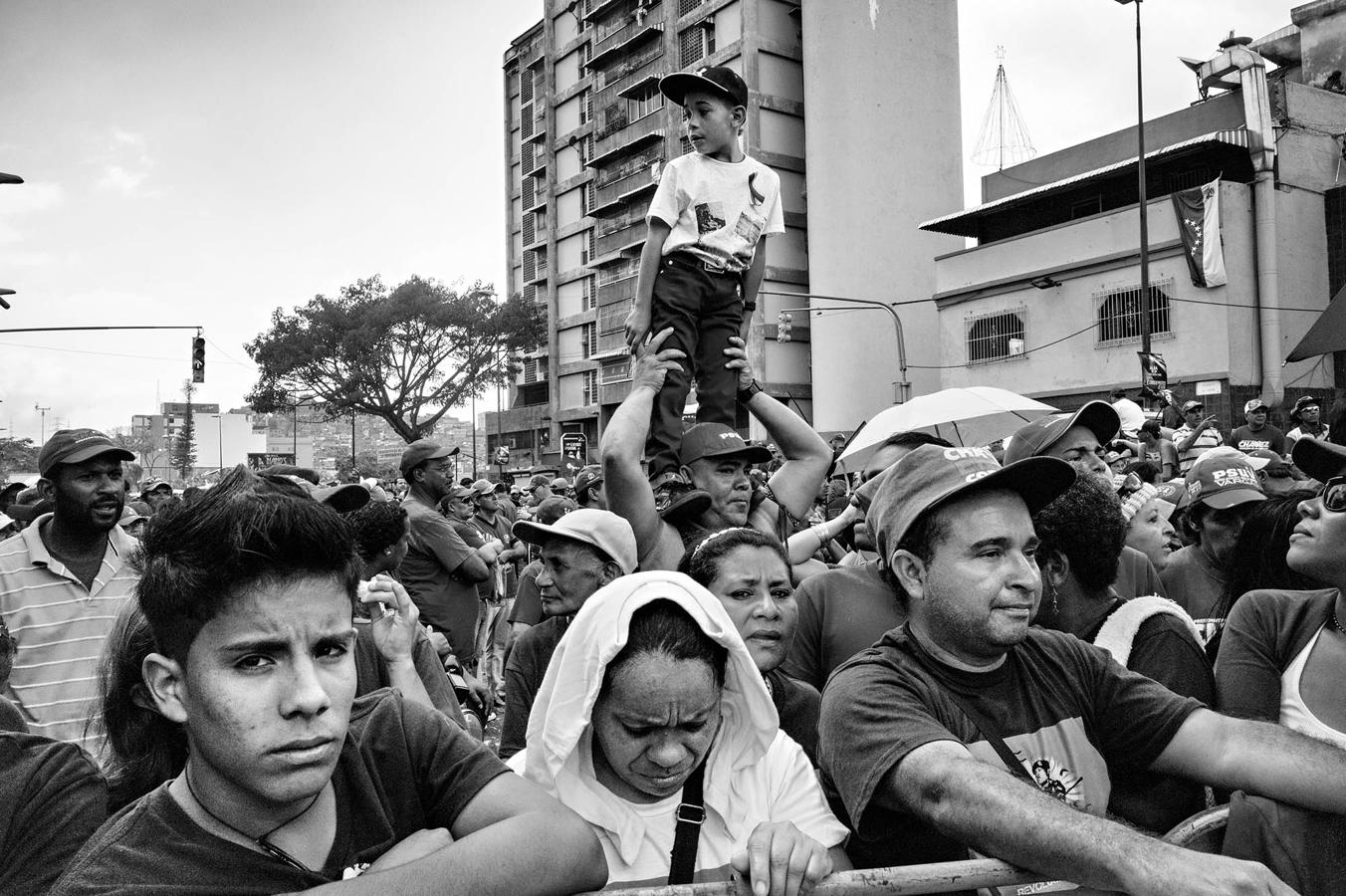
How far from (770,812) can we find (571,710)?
529 millimetres

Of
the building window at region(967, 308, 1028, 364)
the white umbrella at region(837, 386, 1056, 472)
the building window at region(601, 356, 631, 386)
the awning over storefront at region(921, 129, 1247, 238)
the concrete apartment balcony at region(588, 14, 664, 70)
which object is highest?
the concrete apartment balcony at region(588, 14, 664, 70)

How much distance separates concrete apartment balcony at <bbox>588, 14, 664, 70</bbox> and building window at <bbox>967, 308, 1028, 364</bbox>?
78.4ft

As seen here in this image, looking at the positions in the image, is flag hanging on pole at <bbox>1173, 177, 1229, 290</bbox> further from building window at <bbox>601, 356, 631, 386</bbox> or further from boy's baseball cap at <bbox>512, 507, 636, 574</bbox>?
building window at <bbox>601, 356, 631, 386</bbox>

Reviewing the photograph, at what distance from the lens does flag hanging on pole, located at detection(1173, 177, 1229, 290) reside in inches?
962

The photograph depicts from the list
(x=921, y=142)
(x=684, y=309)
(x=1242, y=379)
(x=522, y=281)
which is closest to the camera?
(x=684, y=309)

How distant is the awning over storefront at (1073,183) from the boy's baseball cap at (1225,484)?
24.0 metres

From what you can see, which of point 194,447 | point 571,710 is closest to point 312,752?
point 571,710

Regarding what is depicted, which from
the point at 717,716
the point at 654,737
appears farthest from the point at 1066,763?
the point at 654,737

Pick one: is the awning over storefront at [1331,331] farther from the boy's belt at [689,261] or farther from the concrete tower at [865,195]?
the concrete tower at [865,195]

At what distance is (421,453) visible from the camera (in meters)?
7.36

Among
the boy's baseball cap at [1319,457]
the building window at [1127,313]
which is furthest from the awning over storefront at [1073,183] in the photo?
the boy's baseball cap at [1319,457]

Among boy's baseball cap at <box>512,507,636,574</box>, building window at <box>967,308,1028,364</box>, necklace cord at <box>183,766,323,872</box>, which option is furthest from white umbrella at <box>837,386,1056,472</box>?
building window at <box>967,308,1028,364</box>

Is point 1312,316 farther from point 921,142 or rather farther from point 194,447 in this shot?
point 194,447

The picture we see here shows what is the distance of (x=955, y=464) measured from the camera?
2.54m
